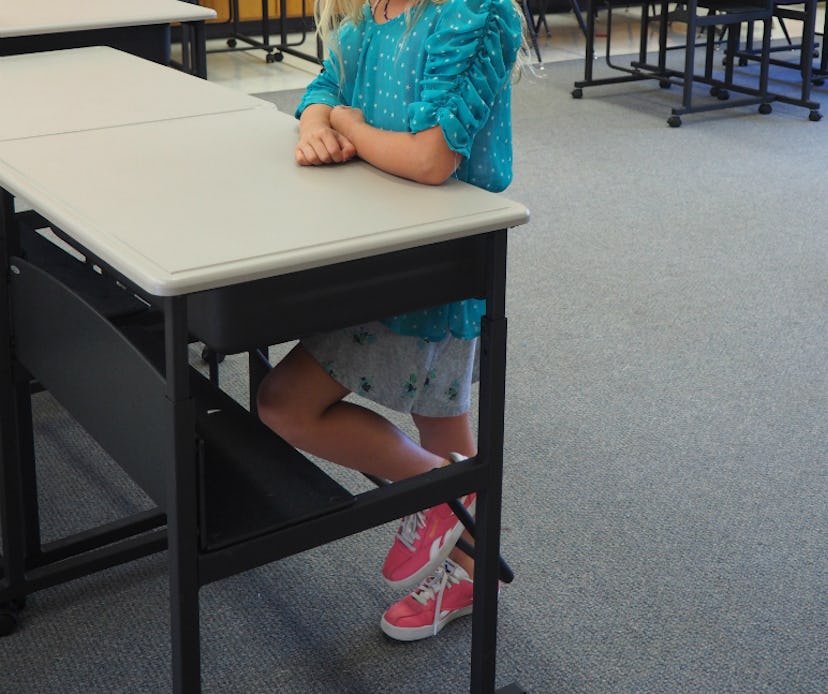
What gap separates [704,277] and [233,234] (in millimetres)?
2169

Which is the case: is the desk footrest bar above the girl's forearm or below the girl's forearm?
below

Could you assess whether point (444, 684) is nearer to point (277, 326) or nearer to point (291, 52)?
point (277, 326)

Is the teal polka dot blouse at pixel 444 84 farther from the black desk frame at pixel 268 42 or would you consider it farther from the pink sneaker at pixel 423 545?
the black desk frame at pixel 268 42

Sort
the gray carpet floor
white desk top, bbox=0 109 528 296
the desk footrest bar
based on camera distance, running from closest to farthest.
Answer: white desk top, bbox=0 109 528 296, the desk footrest bar, the gray carpet floor

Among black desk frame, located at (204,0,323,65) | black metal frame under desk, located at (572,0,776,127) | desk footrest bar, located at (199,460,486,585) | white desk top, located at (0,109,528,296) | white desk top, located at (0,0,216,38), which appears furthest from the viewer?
black desk frame, located at (204,0,323,65)

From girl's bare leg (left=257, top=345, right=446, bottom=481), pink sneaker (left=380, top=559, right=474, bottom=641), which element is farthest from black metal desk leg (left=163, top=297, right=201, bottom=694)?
pink sneaker (left=380, top=559, right=474, bottom=641)

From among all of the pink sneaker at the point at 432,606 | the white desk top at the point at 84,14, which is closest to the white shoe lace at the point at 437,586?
the pink sneaker at the point at 432,606

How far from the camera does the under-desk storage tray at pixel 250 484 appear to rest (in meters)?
1.24

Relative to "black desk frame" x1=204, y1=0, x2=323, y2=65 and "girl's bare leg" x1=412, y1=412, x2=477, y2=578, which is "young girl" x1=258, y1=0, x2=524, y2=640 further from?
"black desk frame" x1=204, y1=0, x2=323, y2=65

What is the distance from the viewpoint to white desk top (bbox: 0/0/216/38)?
240 centimetres

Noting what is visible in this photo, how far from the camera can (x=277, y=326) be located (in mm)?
1187

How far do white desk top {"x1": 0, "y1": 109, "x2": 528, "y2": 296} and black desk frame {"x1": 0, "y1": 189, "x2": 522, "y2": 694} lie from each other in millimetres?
45

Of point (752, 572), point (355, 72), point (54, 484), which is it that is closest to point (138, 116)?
point (355, 72)

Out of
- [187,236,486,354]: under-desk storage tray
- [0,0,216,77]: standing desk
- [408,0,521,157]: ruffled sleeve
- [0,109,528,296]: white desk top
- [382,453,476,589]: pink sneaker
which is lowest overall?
[382,453,476,589]: pink sneaker
